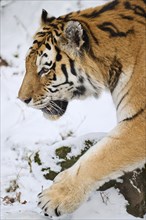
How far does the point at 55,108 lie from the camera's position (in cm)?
299

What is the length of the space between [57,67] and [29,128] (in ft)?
6.67

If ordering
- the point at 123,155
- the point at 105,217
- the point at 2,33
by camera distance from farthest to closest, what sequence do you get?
the point at 2,33
the point at 105,217
the point at 123,155

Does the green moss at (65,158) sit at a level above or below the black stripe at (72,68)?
below

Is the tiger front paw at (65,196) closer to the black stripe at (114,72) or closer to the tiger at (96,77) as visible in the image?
the tiger at (96,77)

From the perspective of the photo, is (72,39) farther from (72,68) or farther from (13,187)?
(13,187)

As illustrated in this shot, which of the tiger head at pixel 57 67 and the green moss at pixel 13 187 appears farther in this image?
the green moss at pixel 13 187

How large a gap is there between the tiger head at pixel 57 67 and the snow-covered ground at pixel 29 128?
0.62 meters

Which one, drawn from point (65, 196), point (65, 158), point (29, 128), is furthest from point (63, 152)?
point (29, 128)

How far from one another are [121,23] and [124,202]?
102 centimetres

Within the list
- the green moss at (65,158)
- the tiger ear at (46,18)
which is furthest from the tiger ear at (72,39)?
the green moss at (65,158)

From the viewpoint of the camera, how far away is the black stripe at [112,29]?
2.73m

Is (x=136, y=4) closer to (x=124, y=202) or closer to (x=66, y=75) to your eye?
(x=66, y=75)

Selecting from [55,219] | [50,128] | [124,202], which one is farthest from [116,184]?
[50,128]

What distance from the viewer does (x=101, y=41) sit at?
2738 millimetres
